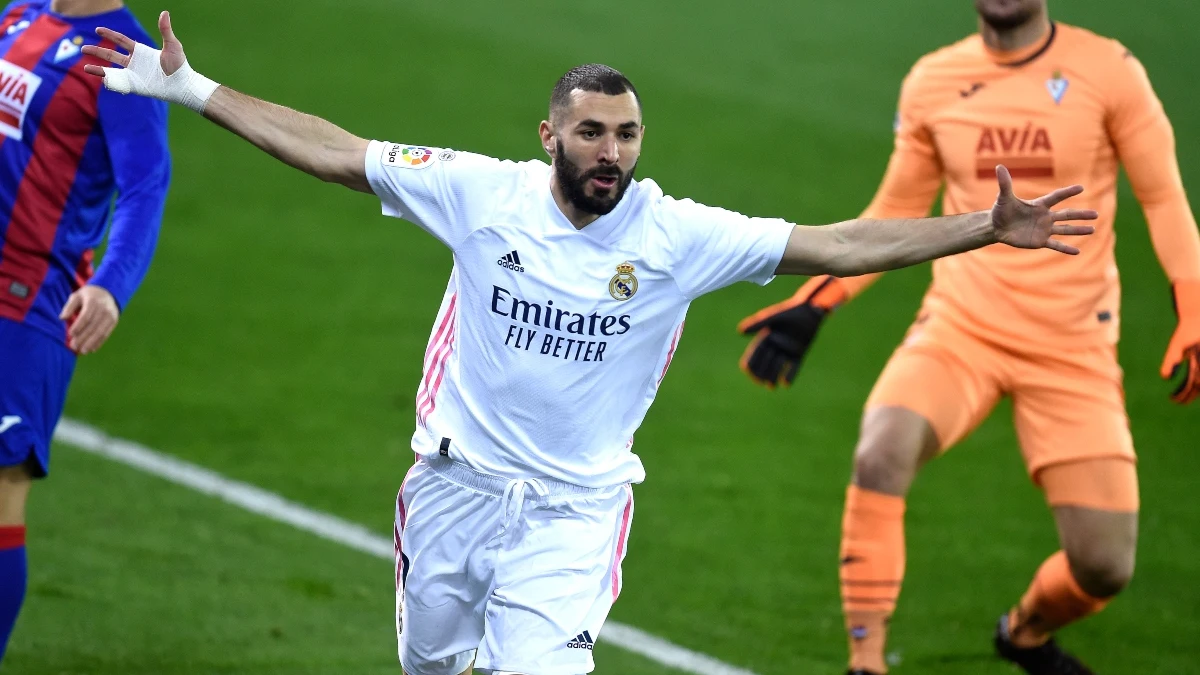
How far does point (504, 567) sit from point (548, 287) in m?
0.76

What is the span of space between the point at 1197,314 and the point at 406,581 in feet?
9.30

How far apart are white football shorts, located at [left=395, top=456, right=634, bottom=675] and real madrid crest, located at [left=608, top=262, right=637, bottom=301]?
1.75ft

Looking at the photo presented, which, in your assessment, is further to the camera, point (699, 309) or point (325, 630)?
point (699, 309)

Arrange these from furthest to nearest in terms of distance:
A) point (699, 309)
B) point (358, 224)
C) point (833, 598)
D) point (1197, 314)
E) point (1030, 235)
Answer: point (358, 224) < point (699, 309) < point (833, 598) < point (1197, 314) < point (1030, 235)

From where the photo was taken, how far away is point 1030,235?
4.27 metres

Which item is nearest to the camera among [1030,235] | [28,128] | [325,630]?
[1030,235]

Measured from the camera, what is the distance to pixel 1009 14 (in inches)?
236

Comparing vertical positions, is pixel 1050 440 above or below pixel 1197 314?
below

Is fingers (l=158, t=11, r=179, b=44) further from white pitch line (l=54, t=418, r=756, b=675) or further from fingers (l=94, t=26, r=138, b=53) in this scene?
white pitch line (l=54, t=418, r=756, b=675)

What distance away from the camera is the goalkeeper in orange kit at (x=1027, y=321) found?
5.79 meters

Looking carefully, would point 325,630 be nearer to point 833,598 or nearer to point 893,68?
point 833,598

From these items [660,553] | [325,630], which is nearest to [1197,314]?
[660,553]

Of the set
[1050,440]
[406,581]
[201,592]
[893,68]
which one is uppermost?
[893,68]

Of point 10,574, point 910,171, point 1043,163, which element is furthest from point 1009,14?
point 10,574
